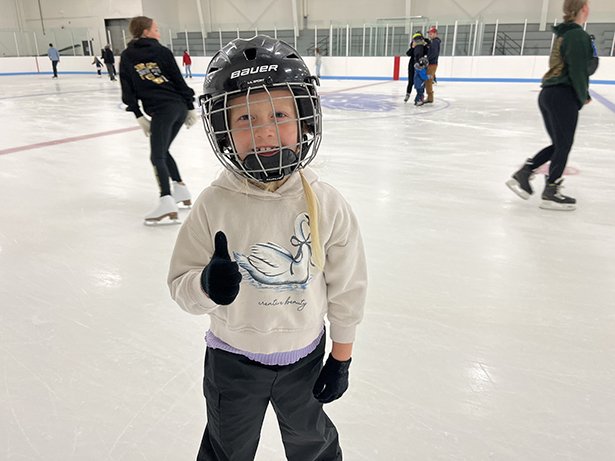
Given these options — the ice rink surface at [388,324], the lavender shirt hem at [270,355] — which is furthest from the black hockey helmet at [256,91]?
the lavender shirt hem at [270,355]

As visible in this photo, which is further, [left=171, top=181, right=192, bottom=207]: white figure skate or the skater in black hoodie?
[left=171, top=181, right=192, bottom=207]: white figure skate

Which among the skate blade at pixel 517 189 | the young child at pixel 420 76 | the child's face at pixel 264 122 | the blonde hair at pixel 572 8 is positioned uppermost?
the blonde hair at pixel 572 8

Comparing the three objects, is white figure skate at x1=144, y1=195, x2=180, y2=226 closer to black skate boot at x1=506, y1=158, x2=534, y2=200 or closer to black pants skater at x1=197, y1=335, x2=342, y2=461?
black pants skater at x1=197, y1=335, x2=342, y2=461

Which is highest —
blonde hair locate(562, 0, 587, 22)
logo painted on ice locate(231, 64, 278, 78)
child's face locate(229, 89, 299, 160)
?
blonde hair locate(562, 0, 587, 22)

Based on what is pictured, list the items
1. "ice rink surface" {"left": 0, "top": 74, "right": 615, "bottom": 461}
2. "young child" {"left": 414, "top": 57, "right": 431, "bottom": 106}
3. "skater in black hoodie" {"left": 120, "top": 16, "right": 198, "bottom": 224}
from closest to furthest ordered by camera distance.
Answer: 1. "ice rink surface" {"left": 0, "top": 74, "right": 615, "bottom": 461}
2. "skater in black hoodie" {"left": 120, "top": 16, "right": 198, "bottom": 224}
3. "young child" {"left": 414, "top": 57, "right": 431, "bottom": 106}

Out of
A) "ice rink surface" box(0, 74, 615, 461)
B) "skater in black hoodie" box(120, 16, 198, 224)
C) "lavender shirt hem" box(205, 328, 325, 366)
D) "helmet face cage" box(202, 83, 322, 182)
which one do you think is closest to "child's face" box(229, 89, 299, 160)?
"helmet face cage" box(202, 83, 322, 182)

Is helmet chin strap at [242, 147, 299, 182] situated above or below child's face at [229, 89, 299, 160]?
below

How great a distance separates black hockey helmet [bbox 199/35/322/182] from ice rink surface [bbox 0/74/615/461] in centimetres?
13

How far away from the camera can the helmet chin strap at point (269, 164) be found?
2.59 ft

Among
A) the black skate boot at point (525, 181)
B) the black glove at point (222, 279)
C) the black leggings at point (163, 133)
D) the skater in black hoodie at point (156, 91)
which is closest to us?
the black glove at point (222, 279)

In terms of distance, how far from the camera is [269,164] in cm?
79

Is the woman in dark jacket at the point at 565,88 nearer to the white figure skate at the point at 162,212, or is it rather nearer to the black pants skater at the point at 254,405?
the white figure skate at the point at 162,212

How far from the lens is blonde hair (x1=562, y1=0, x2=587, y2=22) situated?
2820 mm

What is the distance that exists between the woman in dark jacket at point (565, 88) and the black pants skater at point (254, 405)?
9.06ft
